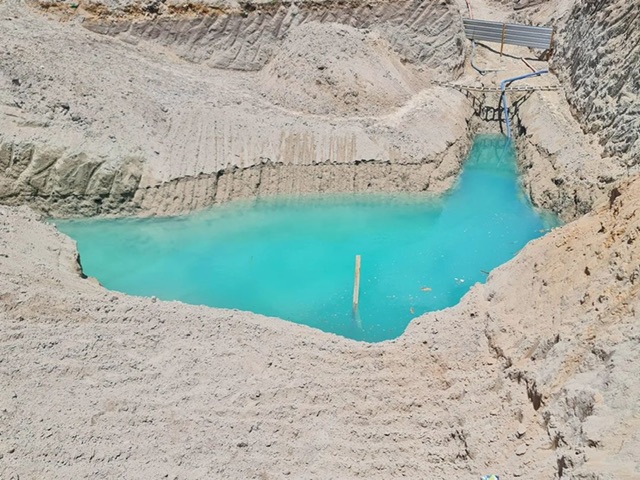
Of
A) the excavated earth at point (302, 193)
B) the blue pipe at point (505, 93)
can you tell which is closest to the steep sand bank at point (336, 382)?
the excavated earth at point (302, 193)

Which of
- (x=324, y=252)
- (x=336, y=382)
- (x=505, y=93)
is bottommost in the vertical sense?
(x=324, y=252)

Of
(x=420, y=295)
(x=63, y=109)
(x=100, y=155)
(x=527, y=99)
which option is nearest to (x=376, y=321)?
(x=420, y=295)

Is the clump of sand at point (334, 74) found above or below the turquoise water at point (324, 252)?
above

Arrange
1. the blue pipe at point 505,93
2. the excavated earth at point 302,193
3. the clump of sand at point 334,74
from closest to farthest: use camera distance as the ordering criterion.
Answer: the excavated earth at point 302,193
the clump of sand at point 334,74
the blue pipe at point 505,93

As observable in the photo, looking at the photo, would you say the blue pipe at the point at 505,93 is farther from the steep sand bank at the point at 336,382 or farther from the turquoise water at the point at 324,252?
the steep sand bank at the point at 336,382

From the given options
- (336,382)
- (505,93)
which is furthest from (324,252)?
(505,93)

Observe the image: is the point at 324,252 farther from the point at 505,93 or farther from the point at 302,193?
the point at 505,93
